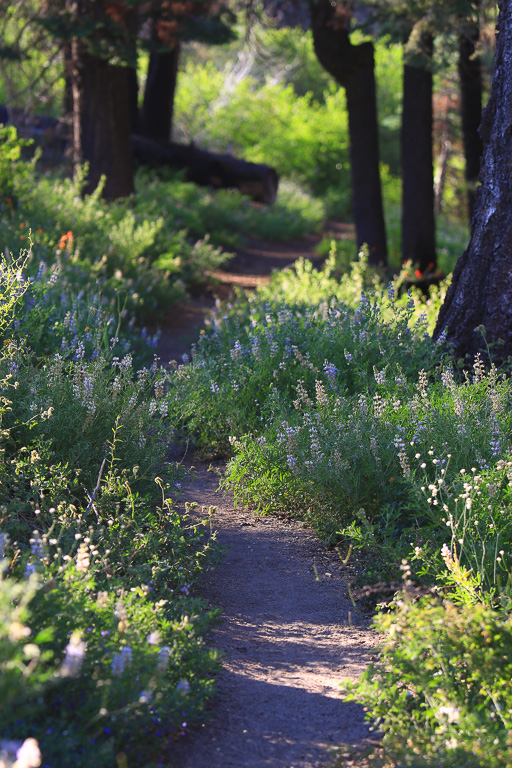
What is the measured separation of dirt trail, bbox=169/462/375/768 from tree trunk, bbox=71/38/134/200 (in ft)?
24.6

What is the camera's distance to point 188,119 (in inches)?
981

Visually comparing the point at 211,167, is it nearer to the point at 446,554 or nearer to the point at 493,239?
the point at 493,239

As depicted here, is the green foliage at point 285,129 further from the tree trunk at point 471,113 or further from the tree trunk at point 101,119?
the tree trunk at point 101,119

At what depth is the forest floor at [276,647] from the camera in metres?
2.55

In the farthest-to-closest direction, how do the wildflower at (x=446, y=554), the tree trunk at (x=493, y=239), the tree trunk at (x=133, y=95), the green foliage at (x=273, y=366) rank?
the tree trunk at (x=133, y=95), the tree trunk at (x=493, y=239), the green foliage at (x=273, y=366), the wildflower at (x=446, y=554)

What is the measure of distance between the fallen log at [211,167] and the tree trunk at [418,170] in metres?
5.19

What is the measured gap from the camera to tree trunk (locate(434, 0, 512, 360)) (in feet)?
16.8

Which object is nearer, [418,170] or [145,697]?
[145,697]

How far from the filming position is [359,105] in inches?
406

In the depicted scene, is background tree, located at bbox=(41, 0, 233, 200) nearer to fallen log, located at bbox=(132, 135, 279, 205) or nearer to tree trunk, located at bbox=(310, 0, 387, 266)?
tree trunk, located at bbox=(310, 0, 387, 266)

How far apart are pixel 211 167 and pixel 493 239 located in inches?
436

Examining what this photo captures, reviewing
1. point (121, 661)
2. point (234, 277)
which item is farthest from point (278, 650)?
point (234, 277)

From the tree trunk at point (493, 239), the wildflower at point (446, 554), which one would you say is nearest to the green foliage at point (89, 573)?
the wildflower at point (446, 554)

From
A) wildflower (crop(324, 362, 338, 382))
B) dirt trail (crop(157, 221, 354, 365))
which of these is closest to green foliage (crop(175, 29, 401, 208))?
dirt trail (crop(157, 221, 354, 365))
